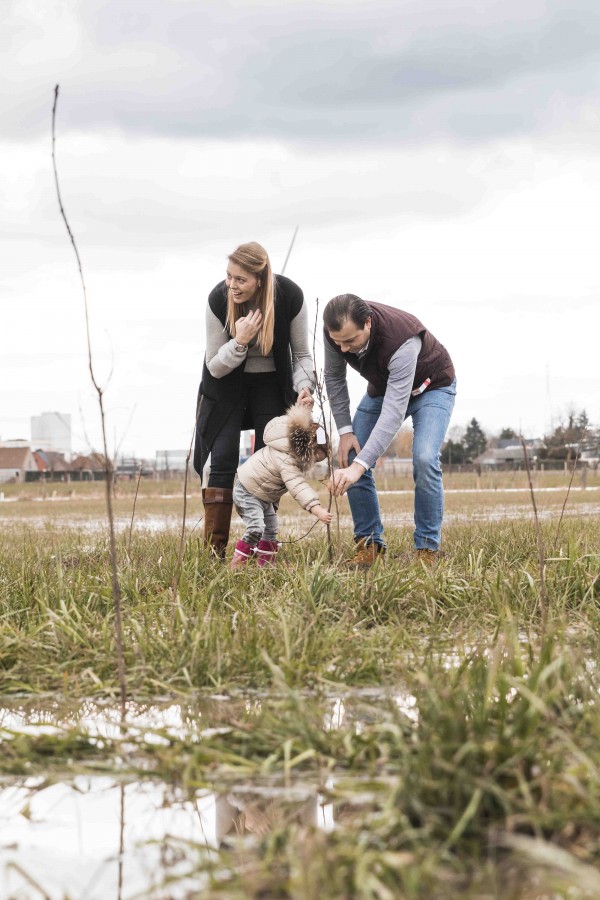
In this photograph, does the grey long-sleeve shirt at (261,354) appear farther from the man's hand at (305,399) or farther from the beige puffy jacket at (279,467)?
the beige puffy jacket at (279,467)

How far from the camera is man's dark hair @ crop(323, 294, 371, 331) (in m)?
5.20

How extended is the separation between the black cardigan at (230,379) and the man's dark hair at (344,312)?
1.76 feet

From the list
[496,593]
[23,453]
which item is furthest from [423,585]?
[23,453]

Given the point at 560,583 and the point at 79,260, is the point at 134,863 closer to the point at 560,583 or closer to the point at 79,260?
the point at 79,260

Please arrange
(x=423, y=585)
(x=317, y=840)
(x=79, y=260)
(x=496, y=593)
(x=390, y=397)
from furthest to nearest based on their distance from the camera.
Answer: (x=390, y=397)
(x=423, y=585)
(x=496, y=593)
(x=79, y=260)
(x=317, y=840)

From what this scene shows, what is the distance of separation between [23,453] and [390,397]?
9618cm

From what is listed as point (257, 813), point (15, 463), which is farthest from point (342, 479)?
point (15, 463)

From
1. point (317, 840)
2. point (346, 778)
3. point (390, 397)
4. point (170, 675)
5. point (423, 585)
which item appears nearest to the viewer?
point (317, 840)

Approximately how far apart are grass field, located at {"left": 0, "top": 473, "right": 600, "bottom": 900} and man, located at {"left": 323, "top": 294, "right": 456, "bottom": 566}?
5.78 feet

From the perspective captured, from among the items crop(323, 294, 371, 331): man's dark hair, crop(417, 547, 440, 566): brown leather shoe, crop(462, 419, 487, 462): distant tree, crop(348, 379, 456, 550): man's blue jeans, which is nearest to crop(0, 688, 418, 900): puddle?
crop(417, 547, 440, 566): brown leather shoe

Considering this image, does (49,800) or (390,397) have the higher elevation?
(390,397)

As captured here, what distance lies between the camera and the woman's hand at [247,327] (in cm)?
535

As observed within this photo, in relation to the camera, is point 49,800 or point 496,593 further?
point 496,593

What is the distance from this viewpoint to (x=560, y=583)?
4535 mm
